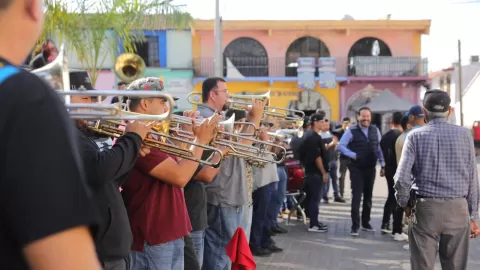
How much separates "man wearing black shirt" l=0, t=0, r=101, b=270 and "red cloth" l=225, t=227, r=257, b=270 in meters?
3.89

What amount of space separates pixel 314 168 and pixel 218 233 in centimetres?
422

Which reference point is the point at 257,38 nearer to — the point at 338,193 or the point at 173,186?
the point at 338,193

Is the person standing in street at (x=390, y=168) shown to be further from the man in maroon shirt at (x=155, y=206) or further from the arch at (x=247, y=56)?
the arch at (x=247, y=56)

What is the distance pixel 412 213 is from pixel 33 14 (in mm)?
4199

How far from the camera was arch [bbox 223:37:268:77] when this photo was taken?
29.1 metres

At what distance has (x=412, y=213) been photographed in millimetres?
4891

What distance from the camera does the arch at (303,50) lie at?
2931cm

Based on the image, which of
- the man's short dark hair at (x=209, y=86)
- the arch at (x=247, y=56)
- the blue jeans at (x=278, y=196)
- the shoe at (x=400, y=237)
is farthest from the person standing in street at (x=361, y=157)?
the arch at (x=247, y=56)

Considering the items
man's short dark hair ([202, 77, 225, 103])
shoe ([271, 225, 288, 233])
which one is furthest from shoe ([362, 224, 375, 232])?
man's short dark hair ([202, 77, 225, 103])

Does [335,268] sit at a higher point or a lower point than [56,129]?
lower

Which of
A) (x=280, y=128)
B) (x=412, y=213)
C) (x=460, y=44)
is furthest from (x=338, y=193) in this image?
(x=460, y=44)

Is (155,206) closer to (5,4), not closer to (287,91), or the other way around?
(5,4)

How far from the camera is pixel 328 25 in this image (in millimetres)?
28984

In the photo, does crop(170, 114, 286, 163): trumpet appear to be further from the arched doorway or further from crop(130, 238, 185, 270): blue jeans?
the arched doorway
